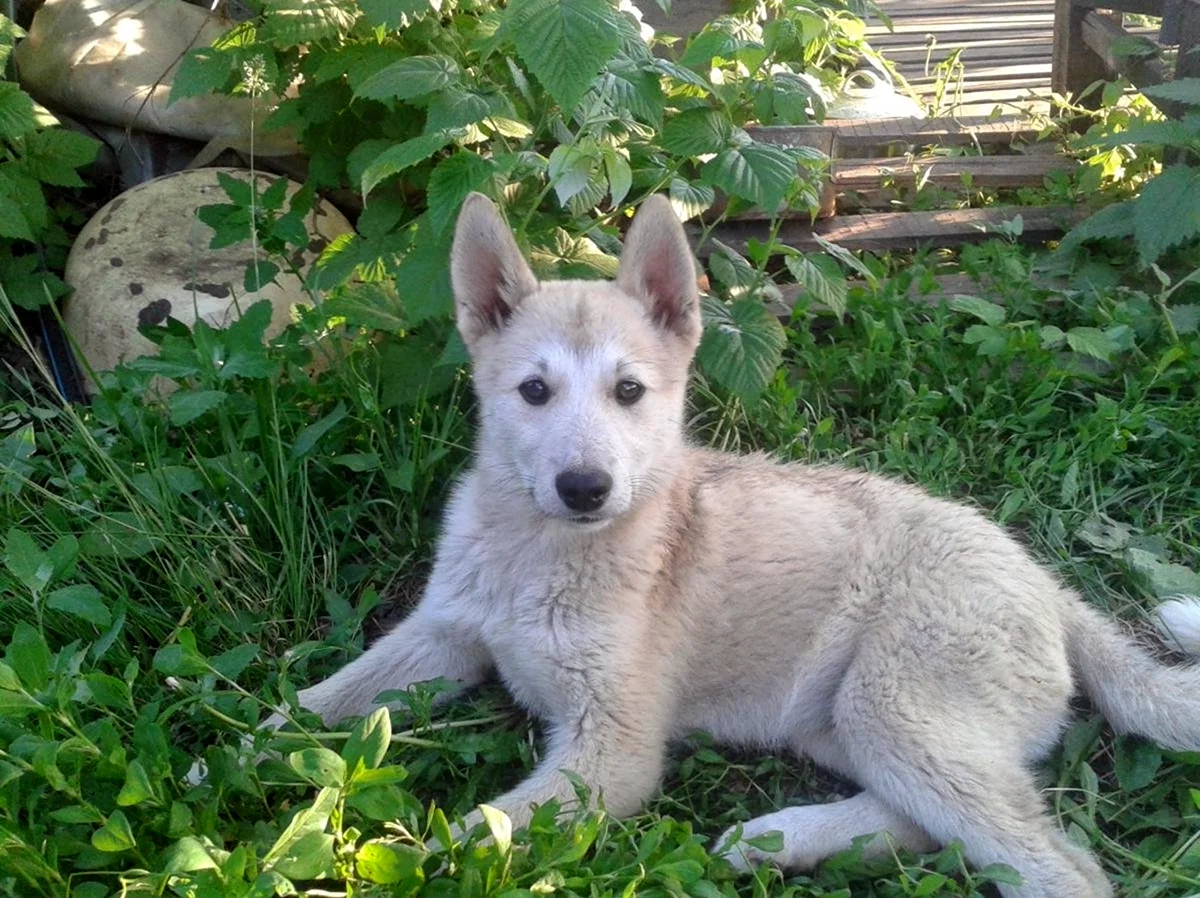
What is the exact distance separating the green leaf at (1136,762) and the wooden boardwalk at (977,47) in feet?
14.8

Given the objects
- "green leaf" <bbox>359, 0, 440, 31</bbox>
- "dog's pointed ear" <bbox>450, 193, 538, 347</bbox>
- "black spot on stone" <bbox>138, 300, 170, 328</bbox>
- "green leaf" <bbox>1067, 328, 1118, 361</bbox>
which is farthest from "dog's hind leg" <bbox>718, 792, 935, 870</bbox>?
"black spot on stone" <bbox>138, 300, 170, 328</bbox>

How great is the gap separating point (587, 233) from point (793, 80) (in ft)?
2.68

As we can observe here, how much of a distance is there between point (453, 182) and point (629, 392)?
33.4 inches

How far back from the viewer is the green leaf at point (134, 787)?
2117 millimetres

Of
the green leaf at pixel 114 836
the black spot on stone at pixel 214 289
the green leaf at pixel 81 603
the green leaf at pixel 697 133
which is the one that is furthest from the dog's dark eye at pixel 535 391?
the black spot on stone at pixel 214 289

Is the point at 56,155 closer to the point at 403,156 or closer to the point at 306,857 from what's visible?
the point at 403,156

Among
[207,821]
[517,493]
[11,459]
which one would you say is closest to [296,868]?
[207,821]

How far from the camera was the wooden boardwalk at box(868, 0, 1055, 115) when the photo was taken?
7.05m

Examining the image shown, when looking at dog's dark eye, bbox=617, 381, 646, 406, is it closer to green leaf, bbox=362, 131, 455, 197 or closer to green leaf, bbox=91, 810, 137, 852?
green leaf, bbox=362, 131, 455, 197

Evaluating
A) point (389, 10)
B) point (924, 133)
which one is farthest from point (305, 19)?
point (924, 133)

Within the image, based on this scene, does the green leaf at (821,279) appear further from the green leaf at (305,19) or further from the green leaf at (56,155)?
the green leaf at (56,155)

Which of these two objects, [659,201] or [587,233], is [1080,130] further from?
[659,201]

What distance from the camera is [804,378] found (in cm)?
439

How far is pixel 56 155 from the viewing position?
15.2 ft
